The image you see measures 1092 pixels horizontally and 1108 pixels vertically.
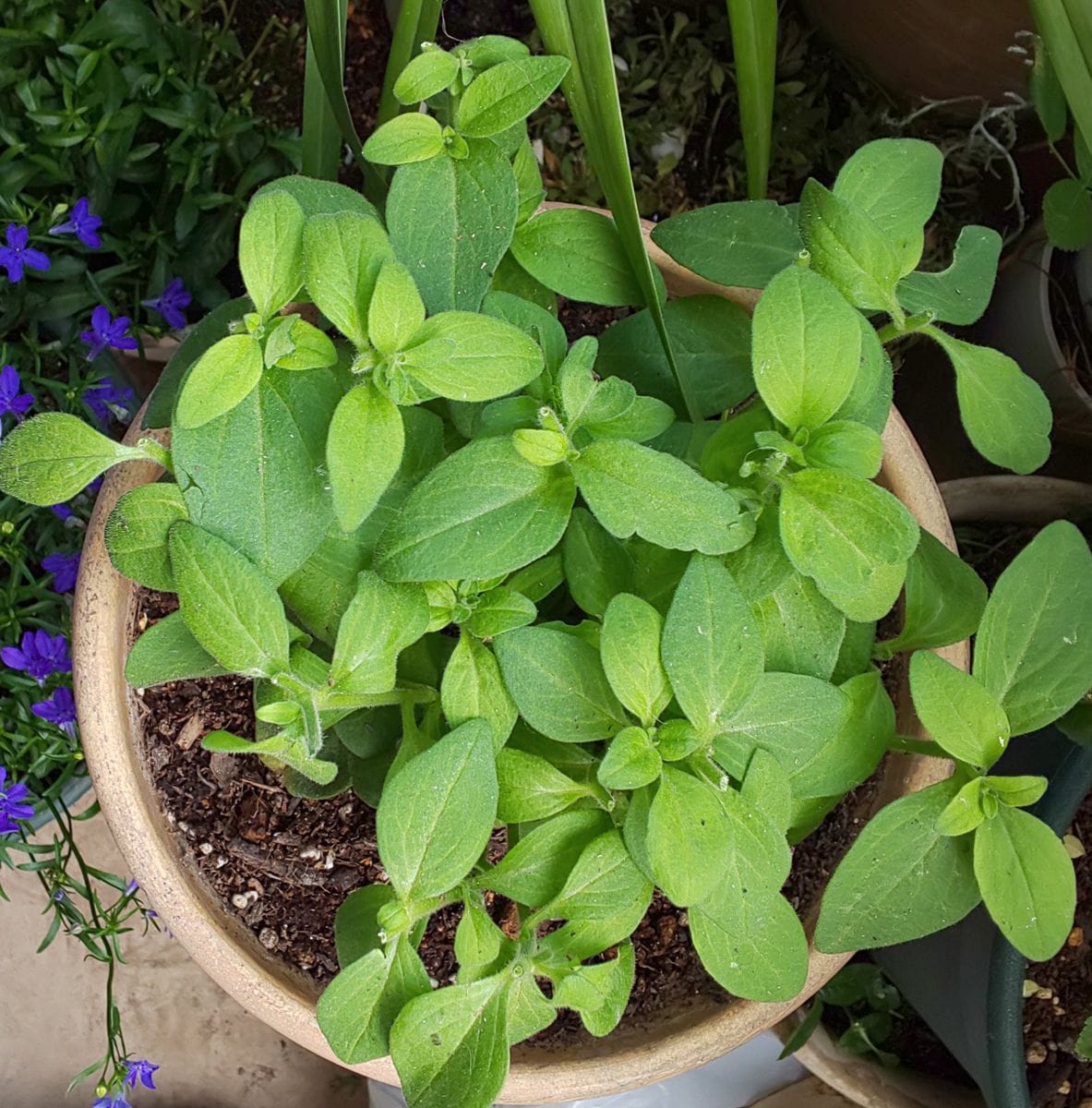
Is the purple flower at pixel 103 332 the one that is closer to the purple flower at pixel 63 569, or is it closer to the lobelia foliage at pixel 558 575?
the purple flower at pixel 63 569

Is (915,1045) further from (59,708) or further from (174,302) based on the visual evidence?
(174,302)

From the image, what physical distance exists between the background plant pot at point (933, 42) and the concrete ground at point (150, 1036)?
1.20m

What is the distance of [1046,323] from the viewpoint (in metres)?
1.02

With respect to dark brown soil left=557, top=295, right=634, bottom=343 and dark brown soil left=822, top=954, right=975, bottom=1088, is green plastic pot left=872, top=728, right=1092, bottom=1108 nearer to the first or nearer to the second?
dark brown soil left=822, top=954, right=975, bottom=1088

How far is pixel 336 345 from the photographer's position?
62cm

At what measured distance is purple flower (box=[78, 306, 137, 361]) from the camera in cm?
88

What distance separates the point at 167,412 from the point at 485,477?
230mm

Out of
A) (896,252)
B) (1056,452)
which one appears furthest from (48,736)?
(1056,452)

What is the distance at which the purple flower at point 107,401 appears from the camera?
2.98 ft

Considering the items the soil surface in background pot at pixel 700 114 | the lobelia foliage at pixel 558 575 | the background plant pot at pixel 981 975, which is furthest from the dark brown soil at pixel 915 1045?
the soil surface in background pot at pixel 700 114

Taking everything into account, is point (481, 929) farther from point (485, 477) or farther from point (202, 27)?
point (202, 27)

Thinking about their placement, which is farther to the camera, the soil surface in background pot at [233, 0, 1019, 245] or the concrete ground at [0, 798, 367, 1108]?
the concrete ground at [0, 798, 367, 1108]

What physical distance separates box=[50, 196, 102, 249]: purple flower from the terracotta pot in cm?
26

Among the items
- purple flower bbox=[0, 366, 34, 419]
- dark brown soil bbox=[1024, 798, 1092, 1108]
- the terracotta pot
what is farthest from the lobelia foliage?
dark brown soil bbox=[1024, 798, 1092, 1108]
